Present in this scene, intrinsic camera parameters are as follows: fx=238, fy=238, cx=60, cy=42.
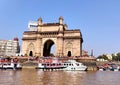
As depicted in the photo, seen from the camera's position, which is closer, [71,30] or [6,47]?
[71,30]

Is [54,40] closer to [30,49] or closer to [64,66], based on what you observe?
[30,49]

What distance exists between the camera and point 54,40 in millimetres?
80000

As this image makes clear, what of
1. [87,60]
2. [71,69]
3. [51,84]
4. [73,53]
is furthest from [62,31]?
[51,84]

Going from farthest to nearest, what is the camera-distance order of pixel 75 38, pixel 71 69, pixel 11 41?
pixel 11 41, pixel 75 38, pixel 71 69

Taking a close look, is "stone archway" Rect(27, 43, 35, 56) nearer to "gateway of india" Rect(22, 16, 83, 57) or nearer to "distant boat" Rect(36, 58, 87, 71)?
"gateway of india" Rect(22, 16, 83, 57)

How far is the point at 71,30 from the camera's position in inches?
3120

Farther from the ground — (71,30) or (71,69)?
(71,30)

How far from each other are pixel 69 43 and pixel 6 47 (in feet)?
214

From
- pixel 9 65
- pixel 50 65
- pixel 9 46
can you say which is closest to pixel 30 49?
pixel 50 65

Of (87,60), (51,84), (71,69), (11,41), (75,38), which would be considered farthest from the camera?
(11,41)

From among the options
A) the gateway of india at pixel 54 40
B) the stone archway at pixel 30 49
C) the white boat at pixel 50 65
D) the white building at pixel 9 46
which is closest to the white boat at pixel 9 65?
the white boat at pixel 50 65

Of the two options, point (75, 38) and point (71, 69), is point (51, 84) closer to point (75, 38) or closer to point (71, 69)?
point (71, 69)

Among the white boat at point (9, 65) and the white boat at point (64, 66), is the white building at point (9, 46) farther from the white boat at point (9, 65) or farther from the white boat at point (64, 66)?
the white boat at point (9, 65)

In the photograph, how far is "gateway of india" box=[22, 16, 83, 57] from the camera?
78688mm
